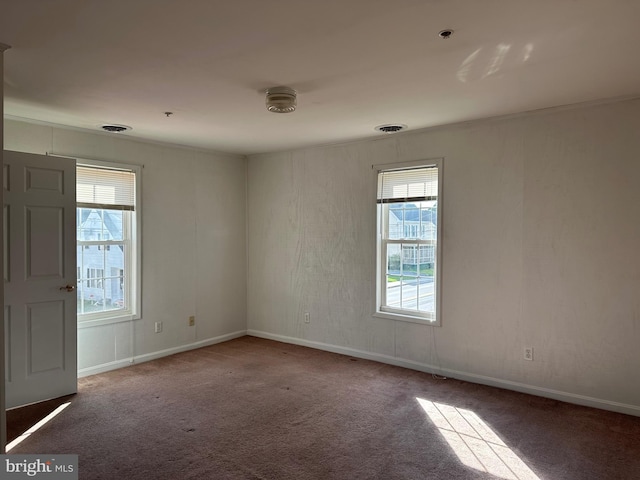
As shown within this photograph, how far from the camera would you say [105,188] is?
4.56 metres

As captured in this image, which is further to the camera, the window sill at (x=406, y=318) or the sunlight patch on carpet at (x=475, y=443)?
the window sill at (x=406, y=318)

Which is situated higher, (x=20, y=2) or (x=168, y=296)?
(x=20, y=2)

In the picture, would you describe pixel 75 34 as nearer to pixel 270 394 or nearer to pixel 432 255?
pixel 270 394

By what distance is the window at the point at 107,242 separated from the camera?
443 centimetres

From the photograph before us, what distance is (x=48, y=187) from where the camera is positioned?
373cm

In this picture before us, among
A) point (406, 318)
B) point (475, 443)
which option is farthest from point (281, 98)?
point (475, 443)

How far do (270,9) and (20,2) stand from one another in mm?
1095

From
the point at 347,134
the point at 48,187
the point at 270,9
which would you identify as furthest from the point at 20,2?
the point at 347,134

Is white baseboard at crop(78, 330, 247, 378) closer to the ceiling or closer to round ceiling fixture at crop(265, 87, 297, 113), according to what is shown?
the ceiling

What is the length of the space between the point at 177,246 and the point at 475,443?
3736 millimetres

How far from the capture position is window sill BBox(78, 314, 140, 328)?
4391 mm

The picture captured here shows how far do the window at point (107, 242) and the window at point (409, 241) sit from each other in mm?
2656

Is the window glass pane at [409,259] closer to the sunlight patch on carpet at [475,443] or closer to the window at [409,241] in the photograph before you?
the window at [409,241]

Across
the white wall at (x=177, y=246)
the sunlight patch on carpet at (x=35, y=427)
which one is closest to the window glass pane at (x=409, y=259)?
the white wall at (x=177, y=246)
